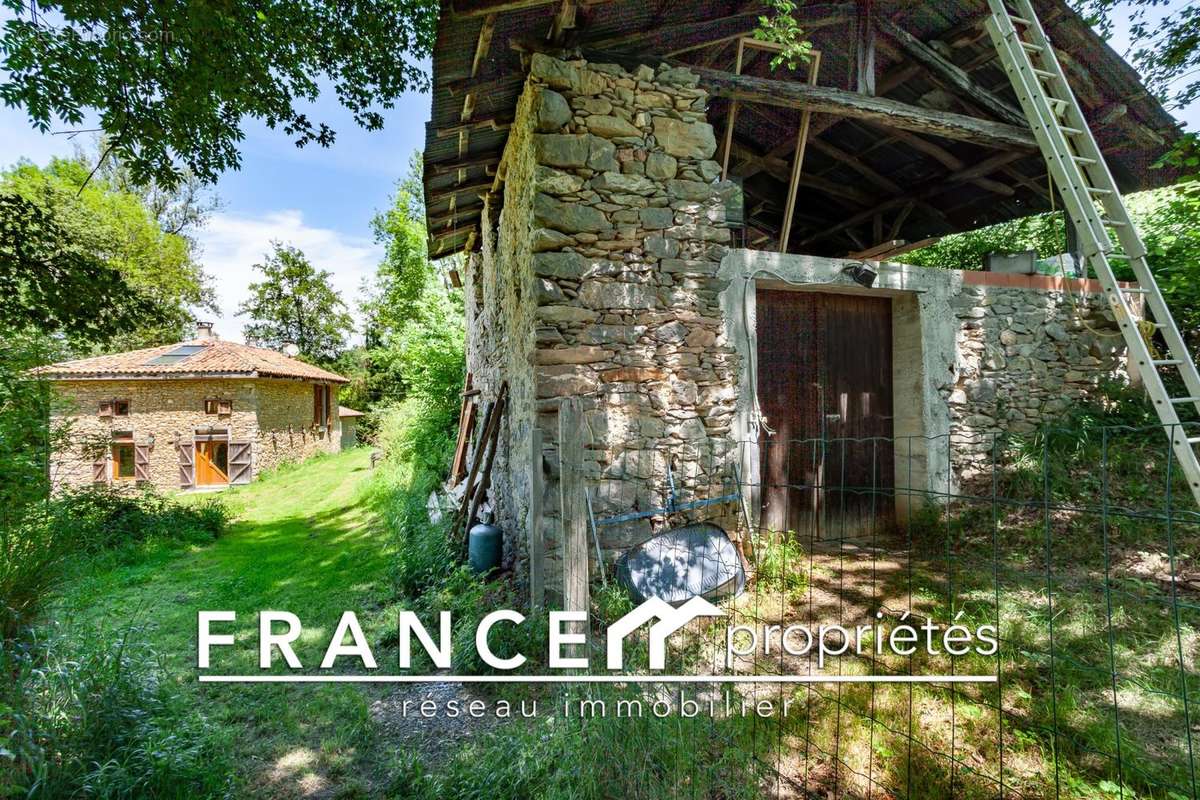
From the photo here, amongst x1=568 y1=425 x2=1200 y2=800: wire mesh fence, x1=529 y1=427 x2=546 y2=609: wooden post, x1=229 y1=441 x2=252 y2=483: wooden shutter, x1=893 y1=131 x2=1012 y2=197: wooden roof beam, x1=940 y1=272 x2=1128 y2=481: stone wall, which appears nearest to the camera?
x1=568 y1=425 x2=1200 y2=800: wire mesh fence

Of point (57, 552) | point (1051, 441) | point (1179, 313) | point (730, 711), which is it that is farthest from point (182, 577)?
point (1179, 313)

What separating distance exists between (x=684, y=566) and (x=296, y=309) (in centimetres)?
2436

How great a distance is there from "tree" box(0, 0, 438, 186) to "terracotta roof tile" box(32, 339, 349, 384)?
455 inches

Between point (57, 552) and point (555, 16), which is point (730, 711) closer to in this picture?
point (57, 552)

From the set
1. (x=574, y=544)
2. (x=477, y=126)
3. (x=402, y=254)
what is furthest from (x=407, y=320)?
(x=574, y=544)

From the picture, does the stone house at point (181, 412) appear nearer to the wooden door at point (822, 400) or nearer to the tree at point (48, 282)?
the tree at point (48, 282)

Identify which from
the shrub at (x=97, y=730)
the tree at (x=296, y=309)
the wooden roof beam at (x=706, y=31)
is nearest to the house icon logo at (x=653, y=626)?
the shrub at (x=97, y=730)

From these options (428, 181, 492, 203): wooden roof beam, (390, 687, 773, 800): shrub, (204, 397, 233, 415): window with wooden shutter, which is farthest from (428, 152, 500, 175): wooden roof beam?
(204, 397, 233, 415): window with wooden shutter

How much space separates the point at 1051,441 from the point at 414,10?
7.75 metres

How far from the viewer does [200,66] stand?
367 centimetres

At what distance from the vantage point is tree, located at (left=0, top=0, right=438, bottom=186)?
3.27m

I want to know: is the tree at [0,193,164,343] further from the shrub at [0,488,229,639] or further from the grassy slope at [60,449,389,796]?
the grassy slope at [60,449,389,796]

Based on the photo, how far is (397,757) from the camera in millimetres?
2604

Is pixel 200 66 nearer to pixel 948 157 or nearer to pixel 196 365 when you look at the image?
pixel 948 157
